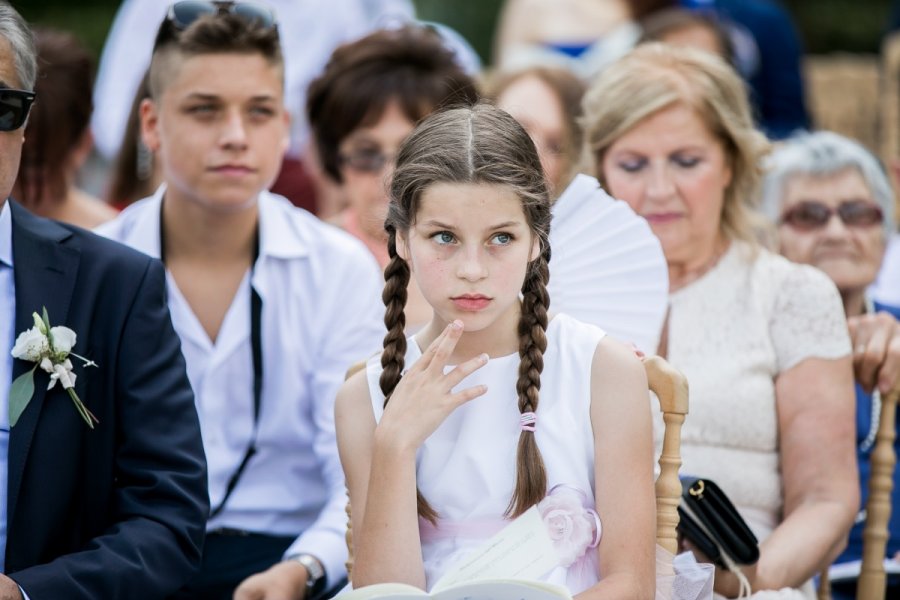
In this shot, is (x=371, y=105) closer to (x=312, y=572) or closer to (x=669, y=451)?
(x=312, y=572)

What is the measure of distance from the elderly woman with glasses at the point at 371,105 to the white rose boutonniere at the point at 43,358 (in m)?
2.08

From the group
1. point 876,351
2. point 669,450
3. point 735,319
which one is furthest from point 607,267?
point 876,351

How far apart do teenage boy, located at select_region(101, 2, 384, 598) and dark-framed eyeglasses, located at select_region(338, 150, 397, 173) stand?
0.95 metres

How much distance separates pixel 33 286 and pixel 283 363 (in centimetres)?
110

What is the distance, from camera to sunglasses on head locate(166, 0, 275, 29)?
154 inches

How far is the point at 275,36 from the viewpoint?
400 centimetres

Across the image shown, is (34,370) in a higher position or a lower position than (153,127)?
lower

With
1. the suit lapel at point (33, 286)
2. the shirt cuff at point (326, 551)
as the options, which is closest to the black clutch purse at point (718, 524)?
the shirt cuff at point (326, 551)

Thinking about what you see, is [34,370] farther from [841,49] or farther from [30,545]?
[841,49]

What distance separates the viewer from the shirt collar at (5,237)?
116 inches

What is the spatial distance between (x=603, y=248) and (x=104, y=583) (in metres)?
1.53

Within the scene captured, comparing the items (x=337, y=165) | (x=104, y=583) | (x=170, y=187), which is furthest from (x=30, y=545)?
(x=337, y=165)

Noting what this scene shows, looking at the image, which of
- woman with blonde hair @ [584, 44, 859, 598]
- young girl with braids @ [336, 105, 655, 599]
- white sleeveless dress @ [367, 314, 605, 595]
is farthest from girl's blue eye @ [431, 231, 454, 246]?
woman with blonde hair @ [584, 44, 859, 598]

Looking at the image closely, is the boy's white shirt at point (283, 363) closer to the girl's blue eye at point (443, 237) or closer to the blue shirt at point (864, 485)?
the girl's blue eye at point (443, 237)
